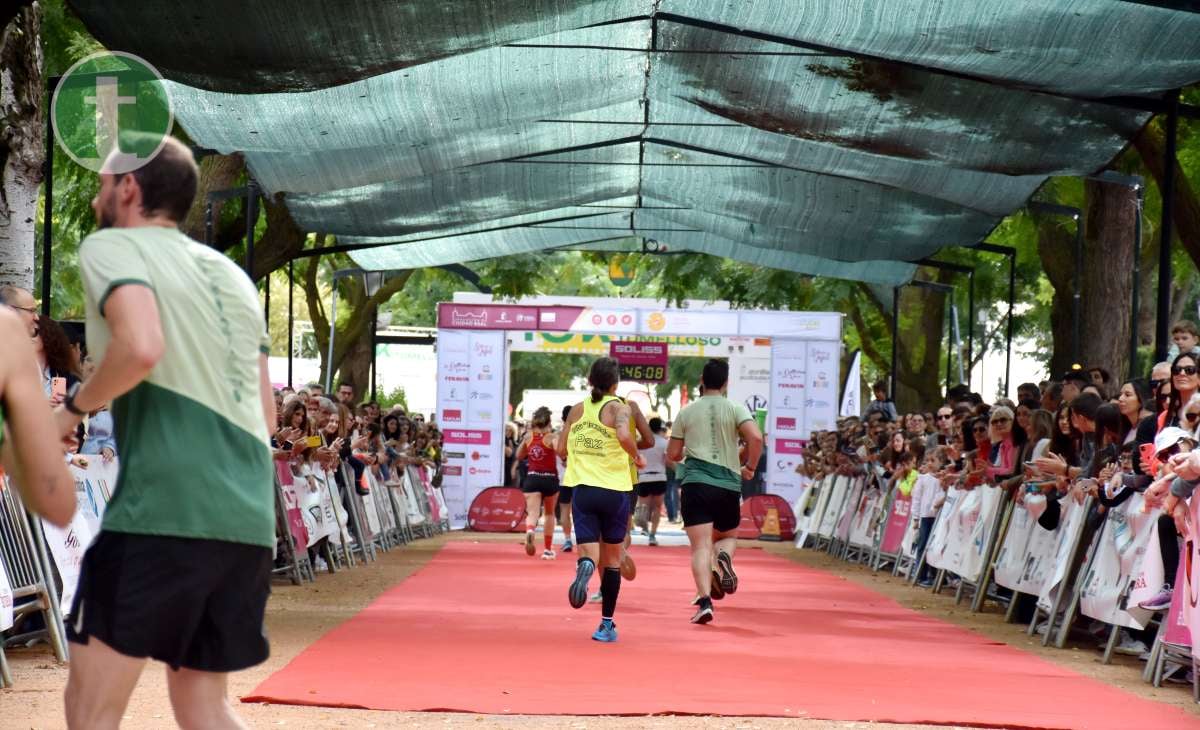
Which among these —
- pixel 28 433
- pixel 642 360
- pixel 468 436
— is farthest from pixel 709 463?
pixel 642 360

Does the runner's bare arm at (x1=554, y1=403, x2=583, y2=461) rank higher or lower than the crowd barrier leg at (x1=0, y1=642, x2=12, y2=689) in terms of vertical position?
higher

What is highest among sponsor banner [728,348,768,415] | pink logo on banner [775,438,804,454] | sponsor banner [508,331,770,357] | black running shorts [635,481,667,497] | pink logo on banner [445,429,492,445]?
sponsor banner [508,331,770,357]

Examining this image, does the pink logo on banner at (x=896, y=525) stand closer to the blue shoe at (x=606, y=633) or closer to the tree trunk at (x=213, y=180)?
the tree trunk at (x=213, y=180)

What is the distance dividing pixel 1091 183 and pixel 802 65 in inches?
299

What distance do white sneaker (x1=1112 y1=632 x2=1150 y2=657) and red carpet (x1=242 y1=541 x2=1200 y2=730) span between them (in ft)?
2.29

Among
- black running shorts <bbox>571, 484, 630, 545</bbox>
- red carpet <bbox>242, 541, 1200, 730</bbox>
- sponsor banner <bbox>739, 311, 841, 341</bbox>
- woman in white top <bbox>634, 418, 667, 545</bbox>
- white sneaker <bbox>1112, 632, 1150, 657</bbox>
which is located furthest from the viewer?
sponsor banner <bbox>739, 311, 841, 341</bbox>

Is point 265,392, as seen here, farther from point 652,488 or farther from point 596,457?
point 652,488

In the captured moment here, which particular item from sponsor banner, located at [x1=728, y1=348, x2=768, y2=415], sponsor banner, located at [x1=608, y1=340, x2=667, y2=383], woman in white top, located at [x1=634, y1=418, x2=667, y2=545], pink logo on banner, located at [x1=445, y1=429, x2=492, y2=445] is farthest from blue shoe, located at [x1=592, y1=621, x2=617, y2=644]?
sponsor banner, located at [x1=728, y1=348, x2=768, y2=415]

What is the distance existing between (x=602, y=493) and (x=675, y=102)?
598cm

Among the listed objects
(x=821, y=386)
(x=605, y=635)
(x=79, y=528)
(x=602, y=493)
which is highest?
(x=821, y=386)

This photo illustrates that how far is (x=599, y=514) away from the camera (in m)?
11.6

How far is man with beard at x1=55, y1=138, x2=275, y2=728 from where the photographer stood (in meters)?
4.17

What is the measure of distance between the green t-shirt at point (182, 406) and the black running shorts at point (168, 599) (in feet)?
0.14

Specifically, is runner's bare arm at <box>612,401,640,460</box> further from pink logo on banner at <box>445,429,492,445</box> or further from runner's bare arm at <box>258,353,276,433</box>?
pink logo on banner at <box>445,429,492,445</box>
